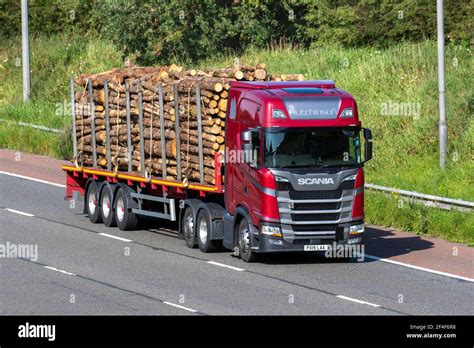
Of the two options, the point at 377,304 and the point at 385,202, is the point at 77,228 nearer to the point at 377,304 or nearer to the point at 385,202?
the point at 385,202

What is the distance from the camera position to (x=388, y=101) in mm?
36469

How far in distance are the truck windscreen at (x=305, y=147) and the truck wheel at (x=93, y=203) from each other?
24.5ft

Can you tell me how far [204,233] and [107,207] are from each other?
15.0ft

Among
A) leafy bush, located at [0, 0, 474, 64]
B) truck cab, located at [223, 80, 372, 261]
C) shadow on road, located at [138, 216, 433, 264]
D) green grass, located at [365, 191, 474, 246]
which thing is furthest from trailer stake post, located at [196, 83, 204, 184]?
leafy bush, located at [0, 0, 474, 64]

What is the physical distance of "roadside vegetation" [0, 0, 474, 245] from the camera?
1227 inches

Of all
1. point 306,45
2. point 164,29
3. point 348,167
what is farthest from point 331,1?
point 348,167

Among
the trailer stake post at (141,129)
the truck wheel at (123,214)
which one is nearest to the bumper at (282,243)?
the trailer stake post at (141,129)

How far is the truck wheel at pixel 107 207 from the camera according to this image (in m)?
29.0

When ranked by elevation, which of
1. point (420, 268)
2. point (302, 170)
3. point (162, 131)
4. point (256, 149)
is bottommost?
point (420, 268)

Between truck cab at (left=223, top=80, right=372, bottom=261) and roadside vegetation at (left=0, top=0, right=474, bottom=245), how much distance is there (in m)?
3.94

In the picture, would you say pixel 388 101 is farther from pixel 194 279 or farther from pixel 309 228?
pixel 194 279

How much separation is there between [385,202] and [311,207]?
5724 mm
